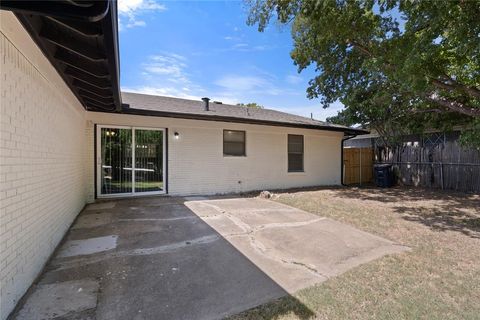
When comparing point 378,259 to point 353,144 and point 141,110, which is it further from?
point 353,144

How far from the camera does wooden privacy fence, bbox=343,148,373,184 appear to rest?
12.8m

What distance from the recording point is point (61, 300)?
99.3 inches

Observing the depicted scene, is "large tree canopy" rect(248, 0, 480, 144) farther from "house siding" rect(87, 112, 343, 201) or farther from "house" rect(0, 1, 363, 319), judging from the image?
"house siding" rect(87, 112, 343, 201)

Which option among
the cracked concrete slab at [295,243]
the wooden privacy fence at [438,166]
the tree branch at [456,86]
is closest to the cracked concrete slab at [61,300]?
the cracked concrete slab at [295,243]

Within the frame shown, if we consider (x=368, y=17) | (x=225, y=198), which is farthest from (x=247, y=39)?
(x=225, y=198)

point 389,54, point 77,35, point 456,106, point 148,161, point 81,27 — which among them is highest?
point 389,54

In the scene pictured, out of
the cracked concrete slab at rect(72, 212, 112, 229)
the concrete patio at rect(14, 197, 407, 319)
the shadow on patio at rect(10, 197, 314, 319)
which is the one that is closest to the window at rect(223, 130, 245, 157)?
the concrete patio at rect(14, 197, 407, 319)

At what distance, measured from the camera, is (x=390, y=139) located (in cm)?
1167

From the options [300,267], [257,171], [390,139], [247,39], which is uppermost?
[247,39]

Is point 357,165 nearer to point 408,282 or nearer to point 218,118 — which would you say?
point 218,118

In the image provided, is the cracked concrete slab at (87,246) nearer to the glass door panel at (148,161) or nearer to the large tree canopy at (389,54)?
the glass door panel at (148,161)

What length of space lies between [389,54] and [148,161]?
778 cm

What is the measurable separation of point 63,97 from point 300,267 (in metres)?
4.75

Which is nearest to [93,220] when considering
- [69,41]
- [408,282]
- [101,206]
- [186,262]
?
[101,206]
